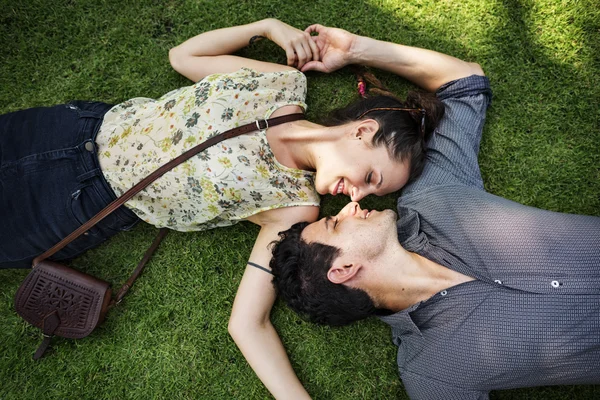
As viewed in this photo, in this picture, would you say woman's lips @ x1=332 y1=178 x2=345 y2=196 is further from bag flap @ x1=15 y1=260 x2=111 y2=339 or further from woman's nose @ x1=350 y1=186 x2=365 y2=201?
bag flap @ x1=15 y1=260 x2=111 y2=339

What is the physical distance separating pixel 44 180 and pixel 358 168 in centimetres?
231

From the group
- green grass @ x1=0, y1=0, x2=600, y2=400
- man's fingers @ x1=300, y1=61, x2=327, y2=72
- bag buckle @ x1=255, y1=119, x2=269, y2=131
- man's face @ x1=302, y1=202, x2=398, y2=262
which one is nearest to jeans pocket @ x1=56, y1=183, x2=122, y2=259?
green grass @ x1=0, y1=0, x2=600, y2=400

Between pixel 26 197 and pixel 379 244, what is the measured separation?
258cm

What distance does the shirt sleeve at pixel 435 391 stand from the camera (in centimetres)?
264

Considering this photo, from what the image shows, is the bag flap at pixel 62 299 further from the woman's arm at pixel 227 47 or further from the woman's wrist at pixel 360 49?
the woman's wrist at pixel 360 49

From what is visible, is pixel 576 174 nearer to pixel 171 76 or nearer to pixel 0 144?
pixel 171 76

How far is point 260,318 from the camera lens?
301cm

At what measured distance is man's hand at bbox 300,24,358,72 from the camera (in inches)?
131

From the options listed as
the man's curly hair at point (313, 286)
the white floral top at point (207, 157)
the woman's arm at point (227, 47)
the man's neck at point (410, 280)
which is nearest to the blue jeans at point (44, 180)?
the white floral top at point (207, 157)

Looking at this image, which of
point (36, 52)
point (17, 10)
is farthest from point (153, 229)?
point (17, 10)

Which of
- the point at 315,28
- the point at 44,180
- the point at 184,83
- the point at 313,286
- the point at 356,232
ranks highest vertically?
the point at 315,28

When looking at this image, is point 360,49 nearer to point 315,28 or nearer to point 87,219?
point 315,28

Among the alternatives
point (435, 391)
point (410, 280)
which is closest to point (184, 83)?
point (410, 280)

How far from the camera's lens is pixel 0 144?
2.99m
